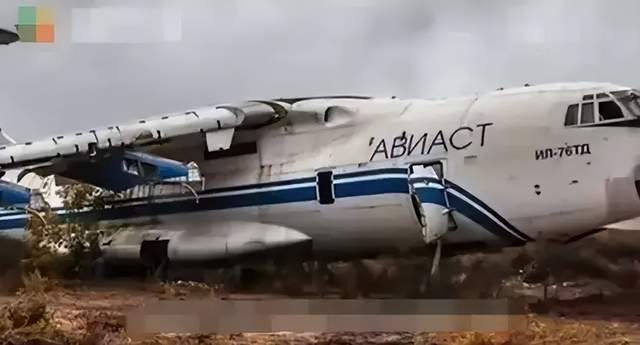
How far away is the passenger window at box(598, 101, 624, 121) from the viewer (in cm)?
523

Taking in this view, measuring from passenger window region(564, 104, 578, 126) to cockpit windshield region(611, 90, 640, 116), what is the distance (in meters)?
0.22

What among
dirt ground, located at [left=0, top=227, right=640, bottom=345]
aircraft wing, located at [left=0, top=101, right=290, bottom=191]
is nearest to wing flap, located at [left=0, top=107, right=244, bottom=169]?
aircraft wing, located at [left=0, top=101, right=290, bottom=191]

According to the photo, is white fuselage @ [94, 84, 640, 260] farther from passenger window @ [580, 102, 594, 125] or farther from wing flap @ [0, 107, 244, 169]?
wing flap @ [0, 107, 244, 169]

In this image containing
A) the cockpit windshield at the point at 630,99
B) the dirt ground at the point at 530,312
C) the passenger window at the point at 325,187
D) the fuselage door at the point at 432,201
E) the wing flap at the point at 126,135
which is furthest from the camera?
the wing flap at the point at 126,135

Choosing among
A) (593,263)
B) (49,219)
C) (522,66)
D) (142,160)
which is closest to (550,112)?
(522,66)

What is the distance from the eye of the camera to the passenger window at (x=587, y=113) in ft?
17.3

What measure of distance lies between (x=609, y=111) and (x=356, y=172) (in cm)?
141

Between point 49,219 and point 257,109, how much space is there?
4.71 feet

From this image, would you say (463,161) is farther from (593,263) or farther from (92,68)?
(92,68)

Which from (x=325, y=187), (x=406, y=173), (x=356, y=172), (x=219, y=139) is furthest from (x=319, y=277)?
(x=219, y=139)

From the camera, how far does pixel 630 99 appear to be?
5.25 meters
